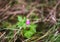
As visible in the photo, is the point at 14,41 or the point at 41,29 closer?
the point at 14,41

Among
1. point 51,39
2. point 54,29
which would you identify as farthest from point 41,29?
point 51,39

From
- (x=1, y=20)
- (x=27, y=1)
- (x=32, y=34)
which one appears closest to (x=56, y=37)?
(x=32, y=34)

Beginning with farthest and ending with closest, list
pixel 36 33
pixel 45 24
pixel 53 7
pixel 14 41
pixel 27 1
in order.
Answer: pixel 27 1 < pixel 53 7 < pixel 45 24 < pixel 36 33 < pixel 14 41

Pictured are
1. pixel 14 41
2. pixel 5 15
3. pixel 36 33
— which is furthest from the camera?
pixel 5 15

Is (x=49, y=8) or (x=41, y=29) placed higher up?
(x=49, y=8)

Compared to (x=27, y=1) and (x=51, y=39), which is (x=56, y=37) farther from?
(x=27, y=1)

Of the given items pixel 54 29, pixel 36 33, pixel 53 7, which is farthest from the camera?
pixel 53 7

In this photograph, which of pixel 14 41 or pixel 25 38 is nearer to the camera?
pixel 14 41

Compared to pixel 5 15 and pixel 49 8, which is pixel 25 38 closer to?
pixel 5 15

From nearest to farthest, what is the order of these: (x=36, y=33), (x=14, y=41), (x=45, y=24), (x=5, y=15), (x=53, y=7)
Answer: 1. (x=14, y=41)
2. (x=36, y=33)
3. (x=45, y=24)
4. (x=5, y=15)
5. (x=53, y=7)
